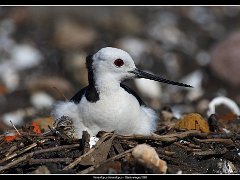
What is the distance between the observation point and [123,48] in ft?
38.9

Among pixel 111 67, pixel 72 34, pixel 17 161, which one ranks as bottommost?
pixel 17 161

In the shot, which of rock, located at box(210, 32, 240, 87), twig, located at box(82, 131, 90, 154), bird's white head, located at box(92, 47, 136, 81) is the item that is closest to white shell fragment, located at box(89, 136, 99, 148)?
twig, located at box(82, 131, 90, 154)

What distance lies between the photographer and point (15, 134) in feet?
20.3

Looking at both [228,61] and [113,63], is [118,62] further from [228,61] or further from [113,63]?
[228,61]

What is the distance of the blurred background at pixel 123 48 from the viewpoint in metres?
9.82

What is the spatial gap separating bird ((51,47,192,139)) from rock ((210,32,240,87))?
188 inches

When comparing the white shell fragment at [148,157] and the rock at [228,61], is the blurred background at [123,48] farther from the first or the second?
the white shell fragment at [148,157]

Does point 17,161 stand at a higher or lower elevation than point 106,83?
lower

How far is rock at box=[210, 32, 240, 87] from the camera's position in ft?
35.4

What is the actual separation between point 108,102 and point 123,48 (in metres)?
5.89

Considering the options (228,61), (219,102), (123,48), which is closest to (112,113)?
(219,102)

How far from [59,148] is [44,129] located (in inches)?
47.6
